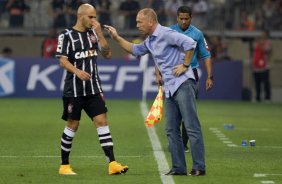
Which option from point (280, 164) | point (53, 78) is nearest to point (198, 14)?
point (53, 78)

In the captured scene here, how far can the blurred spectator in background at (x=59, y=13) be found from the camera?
1480 inches

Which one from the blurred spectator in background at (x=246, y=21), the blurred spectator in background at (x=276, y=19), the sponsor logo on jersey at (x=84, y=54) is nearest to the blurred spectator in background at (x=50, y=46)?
the blurred spectator in background at (x=246, y=21)

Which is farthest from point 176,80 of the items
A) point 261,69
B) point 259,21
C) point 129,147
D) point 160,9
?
point 259,21

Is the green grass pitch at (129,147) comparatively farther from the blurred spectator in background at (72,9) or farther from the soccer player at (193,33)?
the blurred spectator in background at (72,9)

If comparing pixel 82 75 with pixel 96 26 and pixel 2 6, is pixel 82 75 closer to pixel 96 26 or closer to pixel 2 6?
pixel 96 26

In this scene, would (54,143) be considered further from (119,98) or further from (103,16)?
(103,16)

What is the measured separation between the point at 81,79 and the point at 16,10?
25996 mm

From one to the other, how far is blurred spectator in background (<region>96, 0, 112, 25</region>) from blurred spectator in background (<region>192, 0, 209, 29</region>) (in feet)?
10.2

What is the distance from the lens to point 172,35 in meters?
12.1

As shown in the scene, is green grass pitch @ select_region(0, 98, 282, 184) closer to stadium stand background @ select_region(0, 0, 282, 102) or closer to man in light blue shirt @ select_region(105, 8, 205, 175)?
man in light blue shirt @ select_region(105, 8, 205, 175)

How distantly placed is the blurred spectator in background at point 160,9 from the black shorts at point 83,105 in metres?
24.7

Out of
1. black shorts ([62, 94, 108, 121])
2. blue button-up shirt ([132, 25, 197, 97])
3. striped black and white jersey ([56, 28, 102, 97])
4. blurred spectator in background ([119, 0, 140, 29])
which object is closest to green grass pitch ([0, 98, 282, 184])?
black shorts ([62, 94, 108, 121])

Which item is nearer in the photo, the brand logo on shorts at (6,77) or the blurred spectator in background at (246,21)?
the brand logo on shorts at (6,77)

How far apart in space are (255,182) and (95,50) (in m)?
2.58
